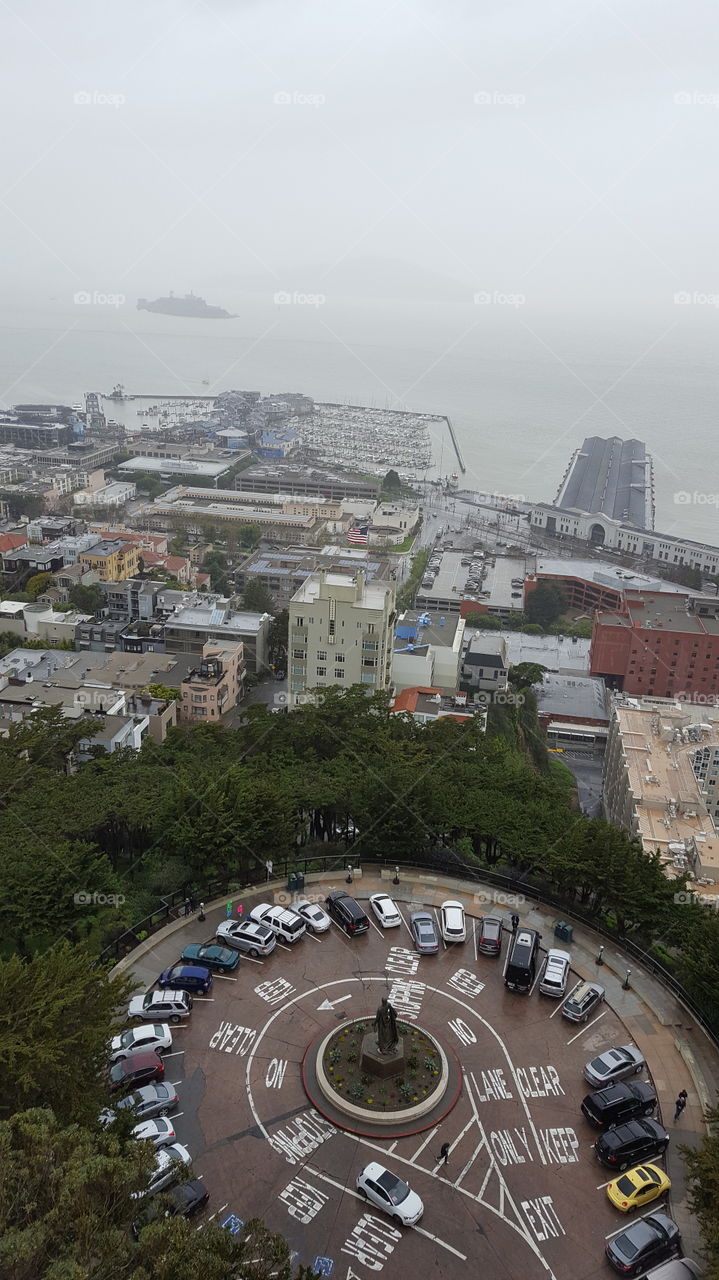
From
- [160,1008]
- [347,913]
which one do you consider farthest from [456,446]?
[160,1008]

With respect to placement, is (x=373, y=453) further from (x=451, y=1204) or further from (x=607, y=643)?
(x=451, y=1204)

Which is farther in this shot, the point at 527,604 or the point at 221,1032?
the point at 527,604

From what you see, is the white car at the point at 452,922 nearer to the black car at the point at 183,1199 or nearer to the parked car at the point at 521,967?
the parked car at the point at 521,967

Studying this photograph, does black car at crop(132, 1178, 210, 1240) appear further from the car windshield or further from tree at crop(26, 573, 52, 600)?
tree at crop(26, 573, 52, 600)

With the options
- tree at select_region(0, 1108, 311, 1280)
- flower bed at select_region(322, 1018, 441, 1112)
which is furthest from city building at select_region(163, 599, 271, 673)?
tree at select_region(0, 1108, 311, 1280)

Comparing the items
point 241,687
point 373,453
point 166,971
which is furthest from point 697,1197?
point 373,453

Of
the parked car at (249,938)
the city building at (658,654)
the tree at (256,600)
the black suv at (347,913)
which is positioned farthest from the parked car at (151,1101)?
the city building at (658,654)
